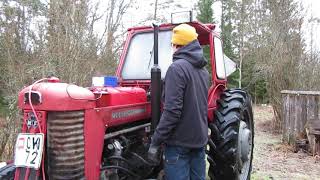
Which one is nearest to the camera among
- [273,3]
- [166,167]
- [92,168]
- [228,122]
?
[92,168]

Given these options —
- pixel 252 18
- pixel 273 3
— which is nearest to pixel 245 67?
pixel 252 18

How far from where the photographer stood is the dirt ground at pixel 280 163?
700cm

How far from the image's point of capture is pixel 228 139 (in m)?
4.88

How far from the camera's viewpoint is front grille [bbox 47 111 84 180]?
10.1 ft

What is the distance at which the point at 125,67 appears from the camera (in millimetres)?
5344

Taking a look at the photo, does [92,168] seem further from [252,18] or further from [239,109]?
[252,18]

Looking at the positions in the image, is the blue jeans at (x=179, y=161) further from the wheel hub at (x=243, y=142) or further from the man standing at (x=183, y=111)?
the wheel hub at (x=243, y=142)

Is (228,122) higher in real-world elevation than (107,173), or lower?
higher

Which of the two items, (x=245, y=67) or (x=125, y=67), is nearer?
(x=125, y=67)

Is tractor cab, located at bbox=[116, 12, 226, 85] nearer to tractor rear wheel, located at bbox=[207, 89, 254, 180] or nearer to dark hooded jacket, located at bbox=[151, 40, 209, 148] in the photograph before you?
tractor rear wheel, located at bbox=[207, 89, 254, 180]

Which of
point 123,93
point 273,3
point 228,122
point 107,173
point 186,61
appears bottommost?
point 107,173

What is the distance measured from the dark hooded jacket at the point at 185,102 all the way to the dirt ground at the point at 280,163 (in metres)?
3.22

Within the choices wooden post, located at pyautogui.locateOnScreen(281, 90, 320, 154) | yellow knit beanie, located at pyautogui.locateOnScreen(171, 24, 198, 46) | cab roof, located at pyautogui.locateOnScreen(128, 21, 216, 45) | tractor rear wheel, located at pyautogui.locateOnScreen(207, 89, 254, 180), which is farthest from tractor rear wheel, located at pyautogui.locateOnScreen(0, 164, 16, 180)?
wooden post, located at pyautogui.locateOnScreen(281, 90, 320, 154)

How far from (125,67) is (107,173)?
1938 millimetres
